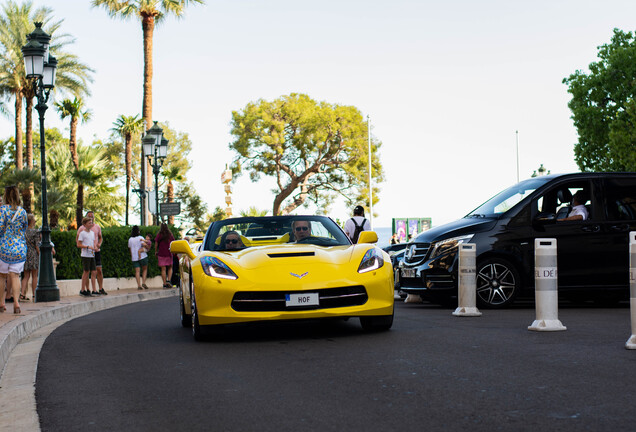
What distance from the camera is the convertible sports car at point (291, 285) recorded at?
8.24 metres

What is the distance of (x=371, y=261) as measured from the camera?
871cm

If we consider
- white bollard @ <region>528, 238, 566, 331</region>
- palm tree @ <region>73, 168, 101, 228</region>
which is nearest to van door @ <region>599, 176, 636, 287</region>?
white bollard @ <region>528, 238, 566, 331</region>

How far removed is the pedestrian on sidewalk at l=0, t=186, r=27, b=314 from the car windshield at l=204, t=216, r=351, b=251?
3.87m

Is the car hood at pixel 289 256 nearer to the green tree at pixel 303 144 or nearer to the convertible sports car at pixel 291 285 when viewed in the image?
the convertible sports car at pixel 291 285

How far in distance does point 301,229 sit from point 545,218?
13.1 ft

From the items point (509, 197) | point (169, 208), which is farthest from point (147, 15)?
point (509, 197)

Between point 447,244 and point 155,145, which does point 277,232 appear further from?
point 155,145

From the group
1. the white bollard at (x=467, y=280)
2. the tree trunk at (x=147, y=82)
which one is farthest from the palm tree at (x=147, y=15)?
the white bollard at (x=467, y=280)

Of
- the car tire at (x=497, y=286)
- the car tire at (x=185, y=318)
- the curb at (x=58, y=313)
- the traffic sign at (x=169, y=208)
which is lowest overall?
the curb at (x=58, y=313)

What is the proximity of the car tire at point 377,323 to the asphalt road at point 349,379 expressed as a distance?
135 mm

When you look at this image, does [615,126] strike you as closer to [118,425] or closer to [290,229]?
[290,229]

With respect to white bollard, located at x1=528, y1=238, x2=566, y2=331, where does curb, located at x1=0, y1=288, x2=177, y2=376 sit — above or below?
below

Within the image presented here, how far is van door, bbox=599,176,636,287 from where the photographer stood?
11938 millimetres

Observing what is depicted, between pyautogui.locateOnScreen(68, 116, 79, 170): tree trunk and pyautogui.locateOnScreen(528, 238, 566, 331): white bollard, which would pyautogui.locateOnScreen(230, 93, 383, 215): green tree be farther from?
pyautogui.locateOnScreen(528, 238, 566, 331): white bollard
